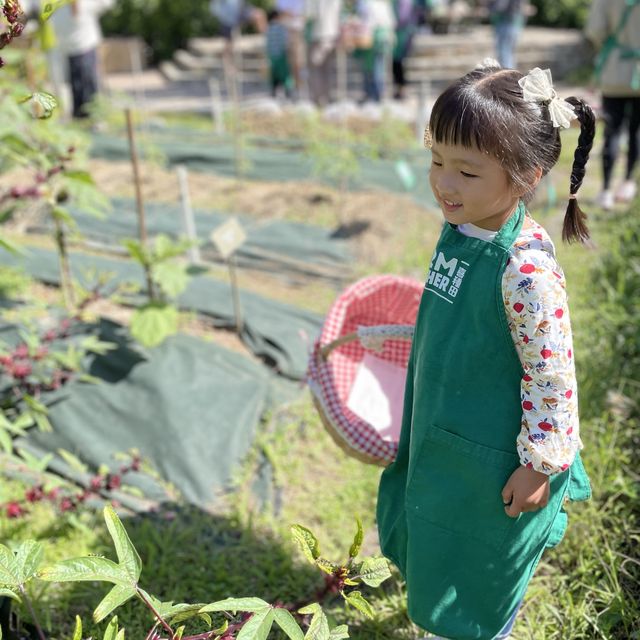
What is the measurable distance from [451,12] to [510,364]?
1154cm

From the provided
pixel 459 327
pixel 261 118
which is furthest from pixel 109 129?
pixel 459 327

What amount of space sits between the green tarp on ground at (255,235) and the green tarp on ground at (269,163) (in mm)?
828

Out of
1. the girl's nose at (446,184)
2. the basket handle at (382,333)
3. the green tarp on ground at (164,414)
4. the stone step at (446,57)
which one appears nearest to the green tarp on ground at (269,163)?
the green tarp on ground at (164,414)

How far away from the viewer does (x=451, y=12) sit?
11445mm

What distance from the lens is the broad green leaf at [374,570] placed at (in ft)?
3.64

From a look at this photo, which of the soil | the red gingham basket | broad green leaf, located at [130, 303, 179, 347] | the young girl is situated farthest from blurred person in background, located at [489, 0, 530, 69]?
the young girl

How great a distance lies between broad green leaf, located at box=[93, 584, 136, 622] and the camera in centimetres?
96

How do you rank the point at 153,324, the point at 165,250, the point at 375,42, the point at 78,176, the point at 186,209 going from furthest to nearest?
the point at 375,42
the point at 186,209
the point at 165,250
the point at 153,324
the point at 78,176

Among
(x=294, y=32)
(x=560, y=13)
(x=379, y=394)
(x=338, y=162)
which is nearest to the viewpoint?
(x=379, y=394)

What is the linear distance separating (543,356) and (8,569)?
85cm

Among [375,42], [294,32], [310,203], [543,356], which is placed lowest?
[310,203]

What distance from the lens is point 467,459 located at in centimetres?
122

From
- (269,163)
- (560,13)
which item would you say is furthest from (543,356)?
(560,13)

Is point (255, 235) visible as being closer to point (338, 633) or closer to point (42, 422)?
point (42, 422)
